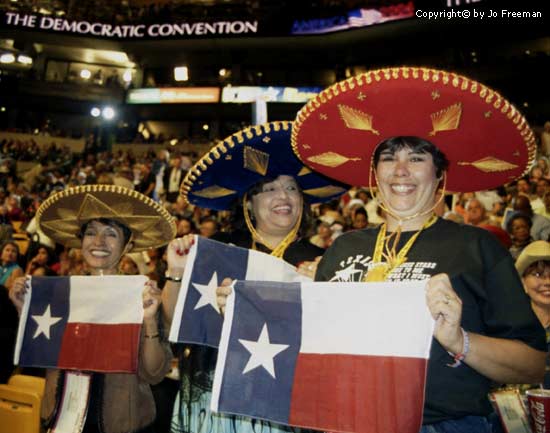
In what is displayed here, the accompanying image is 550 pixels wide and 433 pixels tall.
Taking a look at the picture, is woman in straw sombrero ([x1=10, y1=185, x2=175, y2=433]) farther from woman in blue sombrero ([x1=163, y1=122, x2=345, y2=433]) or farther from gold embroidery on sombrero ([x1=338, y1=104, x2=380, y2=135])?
gold embroidery on sombrero ([x1=338, y1=104, x2=380, y2=135])

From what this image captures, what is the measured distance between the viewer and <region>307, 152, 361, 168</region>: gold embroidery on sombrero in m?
2.59

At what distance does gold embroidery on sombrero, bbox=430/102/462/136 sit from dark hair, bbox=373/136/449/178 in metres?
0.08

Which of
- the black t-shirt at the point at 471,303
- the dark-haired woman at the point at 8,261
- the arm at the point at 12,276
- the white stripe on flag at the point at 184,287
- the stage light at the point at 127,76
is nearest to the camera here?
the black t-shirt at the point at 471,303

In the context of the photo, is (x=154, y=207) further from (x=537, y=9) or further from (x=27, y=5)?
(x=27, y=5)

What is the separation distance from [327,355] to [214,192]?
1780 millimetres

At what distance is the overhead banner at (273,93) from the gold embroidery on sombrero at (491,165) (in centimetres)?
2439

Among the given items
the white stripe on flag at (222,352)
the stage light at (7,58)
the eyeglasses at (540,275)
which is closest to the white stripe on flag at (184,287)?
the white stripe on flag at (222,352)

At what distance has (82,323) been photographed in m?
3.02

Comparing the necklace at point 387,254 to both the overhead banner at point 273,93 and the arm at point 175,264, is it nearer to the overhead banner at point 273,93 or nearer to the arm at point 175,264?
the arm at point 175,264

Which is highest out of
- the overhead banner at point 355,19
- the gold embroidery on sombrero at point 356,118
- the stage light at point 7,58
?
the overhead banner at point 355,19

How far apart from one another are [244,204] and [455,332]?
6.27 feet

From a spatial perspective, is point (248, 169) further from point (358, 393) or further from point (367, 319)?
point (358, 393)

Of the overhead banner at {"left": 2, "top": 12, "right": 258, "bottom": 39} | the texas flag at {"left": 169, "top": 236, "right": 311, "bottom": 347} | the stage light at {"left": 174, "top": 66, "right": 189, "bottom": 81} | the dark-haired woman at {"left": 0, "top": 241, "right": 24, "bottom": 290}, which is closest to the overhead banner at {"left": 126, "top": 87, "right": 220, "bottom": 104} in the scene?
the stage light at {"left": 174, "top": 66, "right": 189, "bottom": 81}

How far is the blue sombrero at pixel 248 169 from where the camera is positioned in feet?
9.30
